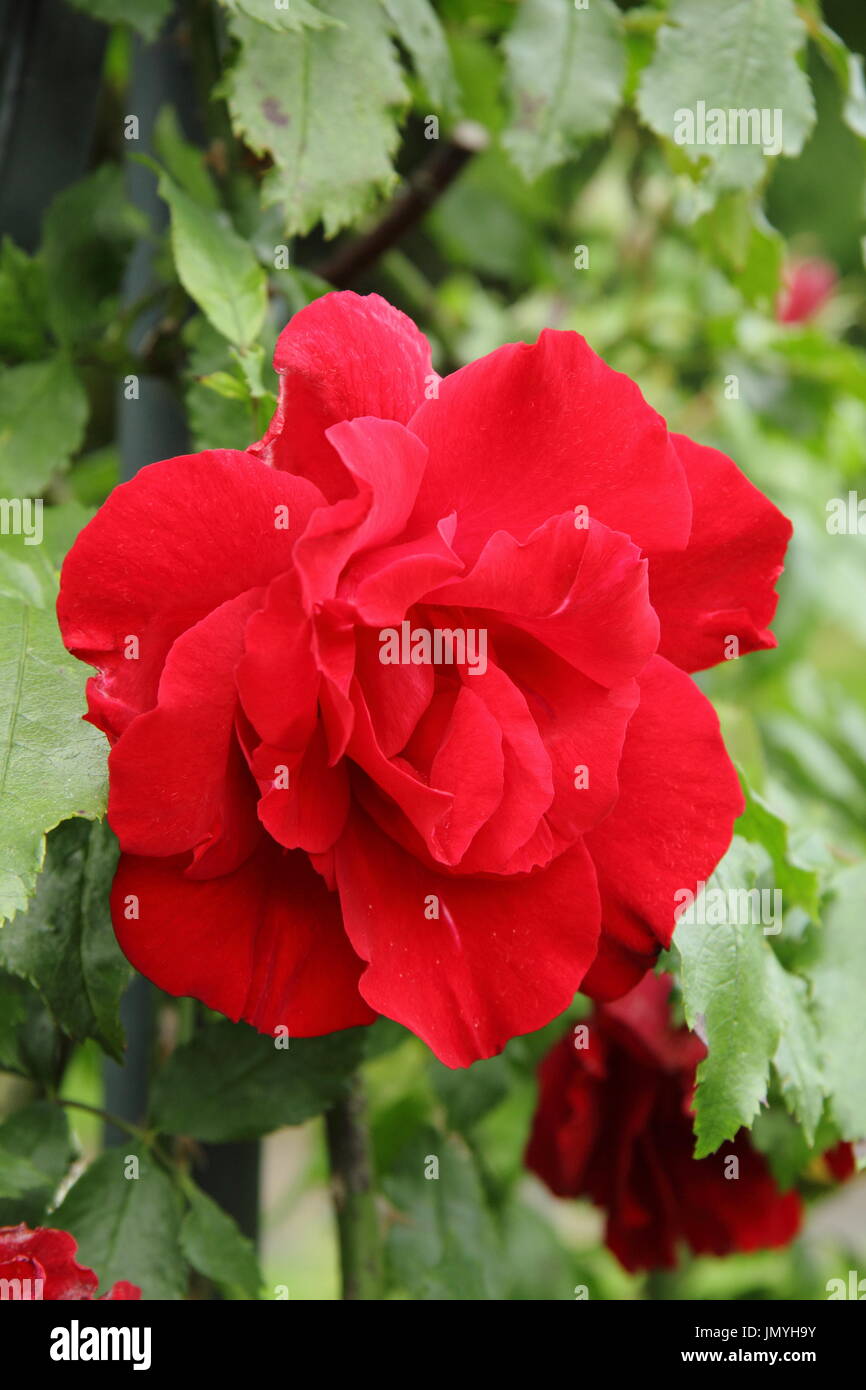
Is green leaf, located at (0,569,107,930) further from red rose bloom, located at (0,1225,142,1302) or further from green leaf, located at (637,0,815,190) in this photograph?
green leaf, located at (637,0,815,190)

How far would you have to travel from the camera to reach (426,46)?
1.69 ft

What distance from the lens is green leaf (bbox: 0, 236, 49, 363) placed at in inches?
21.1

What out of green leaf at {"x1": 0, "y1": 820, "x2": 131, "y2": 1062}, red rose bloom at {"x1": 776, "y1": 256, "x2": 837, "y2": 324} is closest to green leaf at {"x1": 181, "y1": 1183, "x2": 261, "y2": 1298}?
green leaf at {"x1": 0, "y1": 820, "x2": 131, "y2": 1062}

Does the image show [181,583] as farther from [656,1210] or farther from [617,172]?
[617,172]

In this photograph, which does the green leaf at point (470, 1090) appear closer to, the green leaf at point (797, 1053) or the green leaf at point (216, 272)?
the green leaf at point (797, 1053)

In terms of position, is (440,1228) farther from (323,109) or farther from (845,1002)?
(323,109)

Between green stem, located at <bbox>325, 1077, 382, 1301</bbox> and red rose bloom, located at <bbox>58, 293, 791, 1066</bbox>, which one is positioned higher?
red rose bloom, located at <bbox>58, 293, 791, 1066</bbox>

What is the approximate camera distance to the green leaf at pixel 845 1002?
0.49m

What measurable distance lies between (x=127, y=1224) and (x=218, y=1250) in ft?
0.12

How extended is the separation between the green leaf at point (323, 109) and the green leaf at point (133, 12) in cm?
5

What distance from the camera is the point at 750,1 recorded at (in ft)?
1.75

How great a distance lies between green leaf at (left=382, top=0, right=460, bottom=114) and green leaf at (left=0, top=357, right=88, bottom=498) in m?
0.19

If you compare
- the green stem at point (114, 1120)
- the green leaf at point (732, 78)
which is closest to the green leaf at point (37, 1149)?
the green stem at point (114, 1120)
